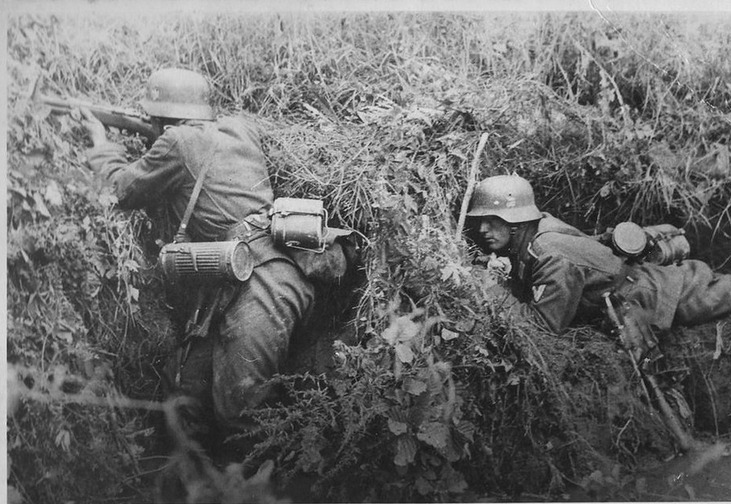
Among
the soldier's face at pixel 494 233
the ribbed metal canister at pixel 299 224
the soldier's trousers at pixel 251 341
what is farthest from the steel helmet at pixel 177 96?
the soldier's face at pixel 494 233

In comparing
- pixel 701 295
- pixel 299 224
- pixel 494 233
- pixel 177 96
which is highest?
pixel 177 96

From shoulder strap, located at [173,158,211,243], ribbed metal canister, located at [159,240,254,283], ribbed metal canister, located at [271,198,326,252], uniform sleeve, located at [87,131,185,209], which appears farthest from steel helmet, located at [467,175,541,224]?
uniform sleeve, located at [87,131,185,209]

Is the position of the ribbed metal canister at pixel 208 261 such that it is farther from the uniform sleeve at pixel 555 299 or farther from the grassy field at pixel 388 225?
the uniform sleeve at pixel 555 299

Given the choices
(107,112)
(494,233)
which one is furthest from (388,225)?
(107,112)

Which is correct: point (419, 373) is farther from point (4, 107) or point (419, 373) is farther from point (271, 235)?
point (4, 107)

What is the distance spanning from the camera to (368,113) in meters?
4.46

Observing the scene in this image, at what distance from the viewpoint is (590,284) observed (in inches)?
173

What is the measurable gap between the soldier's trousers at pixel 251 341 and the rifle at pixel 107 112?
3.25 feet

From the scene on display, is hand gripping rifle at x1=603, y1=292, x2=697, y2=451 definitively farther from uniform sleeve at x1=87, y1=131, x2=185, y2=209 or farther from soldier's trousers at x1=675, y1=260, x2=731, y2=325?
uniform sleeve at x1=87, y1=131, x2=185, y2=209

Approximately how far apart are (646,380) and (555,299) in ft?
2.15

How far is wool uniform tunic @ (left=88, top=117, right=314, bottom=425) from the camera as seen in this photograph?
429cm

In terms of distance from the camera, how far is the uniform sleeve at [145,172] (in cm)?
434

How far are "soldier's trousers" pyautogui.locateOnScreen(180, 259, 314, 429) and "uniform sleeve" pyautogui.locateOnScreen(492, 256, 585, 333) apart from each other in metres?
1.19

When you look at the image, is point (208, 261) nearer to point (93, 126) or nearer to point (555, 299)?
point (93, 126)
